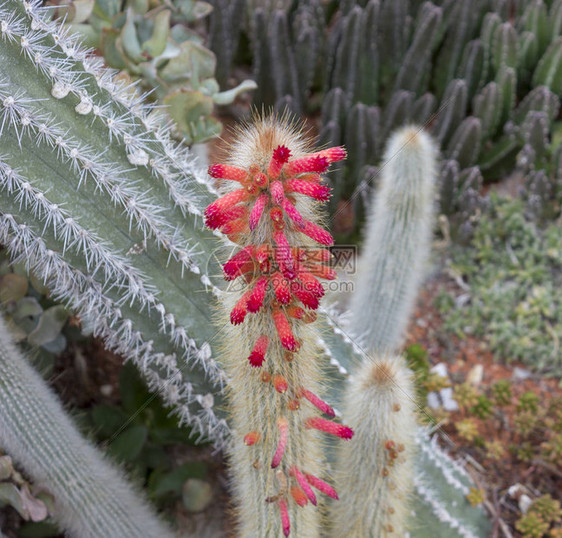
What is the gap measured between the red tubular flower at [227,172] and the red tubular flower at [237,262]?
0.13 meters

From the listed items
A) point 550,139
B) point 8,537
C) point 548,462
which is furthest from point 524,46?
point 8,537

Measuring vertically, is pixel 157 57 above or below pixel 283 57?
above

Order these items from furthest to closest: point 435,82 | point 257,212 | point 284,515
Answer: point 435,82 < point 284,515 < point 257,212

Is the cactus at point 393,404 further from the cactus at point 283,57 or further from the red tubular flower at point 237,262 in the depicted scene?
the cactus at point 283,57

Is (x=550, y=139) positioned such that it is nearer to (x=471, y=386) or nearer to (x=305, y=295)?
(x=471, y=386)

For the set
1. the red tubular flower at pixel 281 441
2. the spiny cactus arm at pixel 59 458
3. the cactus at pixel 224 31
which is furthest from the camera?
the cactus at pixel 224 31

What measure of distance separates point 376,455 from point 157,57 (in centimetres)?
153

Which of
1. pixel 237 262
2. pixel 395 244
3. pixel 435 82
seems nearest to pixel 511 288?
pixel 395 244

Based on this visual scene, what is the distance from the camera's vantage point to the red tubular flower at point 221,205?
115 centimetres

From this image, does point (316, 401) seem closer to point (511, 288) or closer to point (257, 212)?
point (257, 212)

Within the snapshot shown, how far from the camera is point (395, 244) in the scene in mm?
2498

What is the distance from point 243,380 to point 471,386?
1.65 meters

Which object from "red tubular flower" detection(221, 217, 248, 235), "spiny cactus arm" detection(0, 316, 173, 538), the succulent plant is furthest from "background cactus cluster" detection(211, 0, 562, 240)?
"red tubular flower" detection(221, 217, 248, 235)

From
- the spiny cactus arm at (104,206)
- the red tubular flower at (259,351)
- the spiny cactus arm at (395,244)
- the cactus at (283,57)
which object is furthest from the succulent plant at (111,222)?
the cactus at (283,57)
